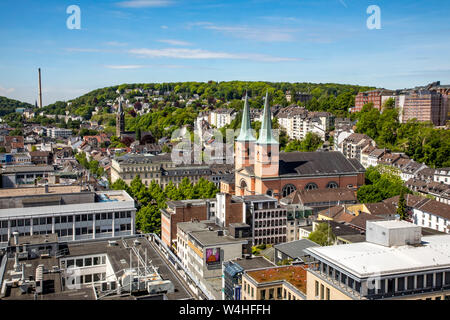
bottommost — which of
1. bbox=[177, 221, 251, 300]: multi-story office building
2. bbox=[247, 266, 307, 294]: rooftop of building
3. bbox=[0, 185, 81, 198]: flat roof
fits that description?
bbox=[177, 221, 251, 300]: multi-story office building

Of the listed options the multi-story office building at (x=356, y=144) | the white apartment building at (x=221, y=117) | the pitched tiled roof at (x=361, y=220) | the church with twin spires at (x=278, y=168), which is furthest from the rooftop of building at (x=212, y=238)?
the white apartment building at (x=221, y=117)

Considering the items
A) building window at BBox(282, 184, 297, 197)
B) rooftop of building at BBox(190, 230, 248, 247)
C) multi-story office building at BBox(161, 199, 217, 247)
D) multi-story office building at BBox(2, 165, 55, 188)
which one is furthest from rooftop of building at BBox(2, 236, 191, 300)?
multi-story office building at BBox(2, 165, 55, 188)

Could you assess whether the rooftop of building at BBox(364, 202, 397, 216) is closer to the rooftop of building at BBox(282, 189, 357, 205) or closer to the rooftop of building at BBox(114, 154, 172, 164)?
the rooftop of building at BBox(282, 189, 357, 205)

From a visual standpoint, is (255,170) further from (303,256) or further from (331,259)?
(331,259)

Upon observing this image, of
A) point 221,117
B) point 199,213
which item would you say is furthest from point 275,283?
point 221,117

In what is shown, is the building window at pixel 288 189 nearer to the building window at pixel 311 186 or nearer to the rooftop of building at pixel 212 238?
the building window at pixel 311 186
